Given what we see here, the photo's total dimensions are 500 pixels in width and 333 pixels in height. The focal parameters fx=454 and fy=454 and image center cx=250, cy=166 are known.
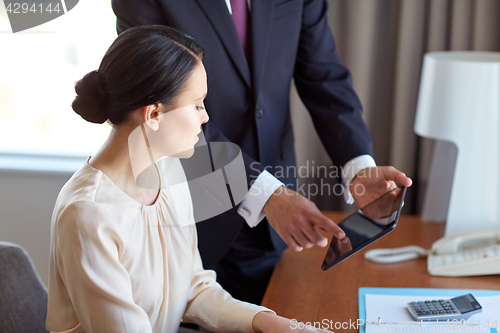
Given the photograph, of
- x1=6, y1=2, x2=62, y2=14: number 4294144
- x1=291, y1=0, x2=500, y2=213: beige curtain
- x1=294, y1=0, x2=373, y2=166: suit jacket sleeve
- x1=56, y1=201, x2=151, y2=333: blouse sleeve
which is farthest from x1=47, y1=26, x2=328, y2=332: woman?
x1=291, y1=0, x2=500, y2=213: beige curtain

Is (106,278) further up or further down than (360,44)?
further down

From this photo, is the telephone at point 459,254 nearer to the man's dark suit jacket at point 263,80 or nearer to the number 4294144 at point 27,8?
the man's dark suit jacket at point 263,80

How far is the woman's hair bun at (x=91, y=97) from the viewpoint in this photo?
822 millimetres

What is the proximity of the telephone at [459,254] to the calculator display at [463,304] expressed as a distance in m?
0.23

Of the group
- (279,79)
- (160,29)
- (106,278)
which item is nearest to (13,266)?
(106,278)

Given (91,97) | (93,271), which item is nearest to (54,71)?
(91,97)

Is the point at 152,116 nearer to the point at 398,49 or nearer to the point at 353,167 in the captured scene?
the point at 353,167

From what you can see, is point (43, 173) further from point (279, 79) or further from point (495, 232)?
point (495, 232)

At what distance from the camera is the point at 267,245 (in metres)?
1.32

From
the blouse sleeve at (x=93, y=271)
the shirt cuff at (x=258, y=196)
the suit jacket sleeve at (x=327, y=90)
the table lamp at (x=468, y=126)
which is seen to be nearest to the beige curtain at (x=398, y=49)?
the table lamp at (x=468, y=126)

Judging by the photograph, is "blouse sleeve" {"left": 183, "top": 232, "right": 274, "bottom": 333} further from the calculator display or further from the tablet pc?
the calculator display

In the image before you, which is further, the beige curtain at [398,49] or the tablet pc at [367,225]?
the beige curtain at [398,49]

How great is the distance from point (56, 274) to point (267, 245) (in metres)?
0.63

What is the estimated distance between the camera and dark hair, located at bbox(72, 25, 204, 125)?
0.78m
